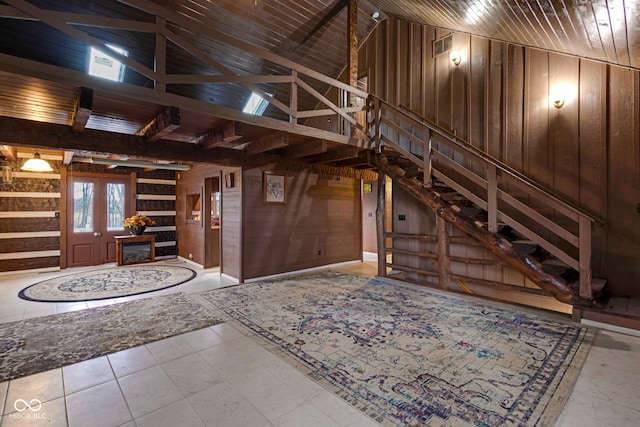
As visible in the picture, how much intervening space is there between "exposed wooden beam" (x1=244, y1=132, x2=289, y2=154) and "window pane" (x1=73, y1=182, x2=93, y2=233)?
5.12 m

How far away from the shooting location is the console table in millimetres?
7281

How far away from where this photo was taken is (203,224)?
23.2 feet

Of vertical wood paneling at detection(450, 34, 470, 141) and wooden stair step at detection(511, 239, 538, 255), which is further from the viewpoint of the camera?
vertical wood paneling at detection(450, 34, 470, 141)

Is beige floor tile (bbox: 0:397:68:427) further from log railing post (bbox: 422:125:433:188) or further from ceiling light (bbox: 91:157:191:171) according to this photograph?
ceiling light (bbox: 91:157:191:171)

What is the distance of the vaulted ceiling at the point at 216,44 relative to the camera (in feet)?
8.86

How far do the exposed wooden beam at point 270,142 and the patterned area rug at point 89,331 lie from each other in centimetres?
247

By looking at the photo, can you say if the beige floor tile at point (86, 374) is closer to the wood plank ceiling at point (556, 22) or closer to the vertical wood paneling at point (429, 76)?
the wood plank ceiling at point (556, 22)

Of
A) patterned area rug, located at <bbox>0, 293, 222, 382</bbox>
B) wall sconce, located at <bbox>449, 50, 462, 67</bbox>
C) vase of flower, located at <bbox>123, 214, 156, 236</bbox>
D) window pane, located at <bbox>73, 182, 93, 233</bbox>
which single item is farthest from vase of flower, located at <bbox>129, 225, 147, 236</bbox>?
wall sconce, located at <bbox>449, 50, 462, 67</bbox>

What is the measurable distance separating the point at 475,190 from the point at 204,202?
5.72 m

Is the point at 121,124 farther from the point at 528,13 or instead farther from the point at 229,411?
the point at 528,13

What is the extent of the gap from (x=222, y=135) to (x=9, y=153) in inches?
190

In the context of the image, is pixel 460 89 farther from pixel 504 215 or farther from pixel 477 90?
pixel 504 215

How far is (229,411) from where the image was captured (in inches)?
78.5

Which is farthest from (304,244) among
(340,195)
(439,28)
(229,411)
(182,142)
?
A: (439,28)
